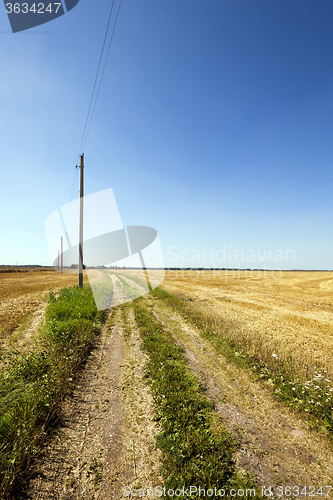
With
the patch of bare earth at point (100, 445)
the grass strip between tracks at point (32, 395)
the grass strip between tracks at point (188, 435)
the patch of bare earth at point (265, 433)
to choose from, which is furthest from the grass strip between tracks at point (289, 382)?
the grass strip between tracks at point (32, 395)

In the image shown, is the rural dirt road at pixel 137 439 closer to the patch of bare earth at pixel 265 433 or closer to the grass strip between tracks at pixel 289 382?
the patch of bare earth at pixel 265 433

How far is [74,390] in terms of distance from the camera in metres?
6.46

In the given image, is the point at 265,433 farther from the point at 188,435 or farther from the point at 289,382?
the point at 289,382

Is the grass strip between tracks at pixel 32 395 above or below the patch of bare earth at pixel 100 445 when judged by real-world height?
above

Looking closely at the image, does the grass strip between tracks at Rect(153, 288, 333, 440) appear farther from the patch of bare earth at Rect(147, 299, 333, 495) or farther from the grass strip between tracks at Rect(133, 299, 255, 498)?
the grass strip between tracks at Rect(133, 299, 255, 498)

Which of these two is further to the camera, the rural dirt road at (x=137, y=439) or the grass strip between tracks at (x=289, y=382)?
the grass strip between tracks at (x=289, y=382)

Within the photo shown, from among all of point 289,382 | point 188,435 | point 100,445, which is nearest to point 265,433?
point 188,435

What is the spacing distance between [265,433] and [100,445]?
4.02 metres

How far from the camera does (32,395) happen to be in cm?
515

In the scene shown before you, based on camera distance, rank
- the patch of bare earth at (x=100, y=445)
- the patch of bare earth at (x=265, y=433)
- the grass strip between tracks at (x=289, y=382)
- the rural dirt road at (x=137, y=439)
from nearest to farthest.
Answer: the patch of bare earth at (x=100, y=445), the rural dirt road at (x=137, y=439), the patch of bare earth at (x=265, y=433), the grass strip between tracks at (x=289, y=382)

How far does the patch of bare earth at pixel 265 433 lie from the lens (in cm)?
411

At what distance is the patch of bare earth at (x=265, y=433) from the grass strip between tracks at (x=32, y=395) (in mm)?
4245

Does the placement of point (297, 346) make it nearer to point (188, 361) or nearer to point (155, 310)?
point (188, 361)

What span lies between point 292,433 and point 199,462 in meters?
2.82
